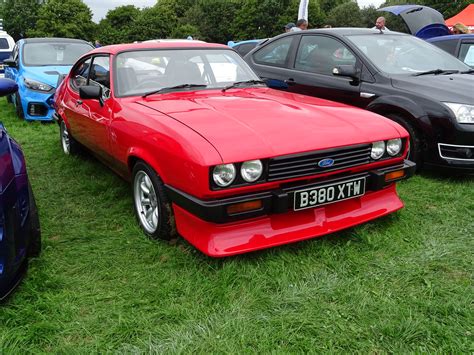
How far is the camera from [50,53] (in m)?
8.38

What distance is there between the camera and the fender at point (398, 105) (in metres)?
4.14

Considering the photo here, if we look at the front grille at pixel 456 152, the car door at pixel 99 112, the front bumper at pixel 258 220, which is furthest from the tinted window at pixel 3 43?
the front grille at pixel 456 152

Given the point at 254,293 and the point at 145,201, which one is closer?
the point at 254,293

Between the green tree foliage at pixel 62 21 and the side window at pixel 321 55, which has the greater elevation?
the green tree foliage at pixel 62 21

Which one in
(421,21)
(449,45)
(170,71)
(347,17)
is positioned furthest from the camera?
(347,17)

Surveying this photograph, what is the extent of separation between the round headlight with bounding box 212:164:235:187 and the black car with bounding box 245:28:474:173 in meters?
2.44

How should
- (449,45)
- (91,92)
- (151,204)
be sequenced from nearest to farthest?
(151,204) < (91,92) < (449,45)

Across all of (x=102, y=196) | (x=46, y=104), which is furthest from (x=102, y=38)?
Answer: (x=102, y=196)

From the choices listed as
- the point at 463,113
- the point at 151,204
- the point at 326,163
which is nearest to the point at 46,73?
the point at 151,204

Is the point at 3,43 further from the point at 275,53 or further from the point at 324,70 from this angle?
the point at 324,70

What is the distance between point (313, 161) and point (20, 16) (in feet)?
182

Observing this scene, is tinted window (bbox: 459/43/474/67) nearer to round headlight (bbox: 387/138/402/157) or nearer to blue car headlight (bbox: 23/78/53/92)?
round headlight (bbox: 387/138/402/157)

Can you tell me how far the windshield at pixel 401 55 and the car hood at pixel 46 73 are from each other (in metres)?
5.12

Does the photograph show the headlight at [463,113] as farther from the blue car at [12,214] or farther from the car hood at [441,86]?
the blue car at [12,214]
